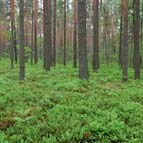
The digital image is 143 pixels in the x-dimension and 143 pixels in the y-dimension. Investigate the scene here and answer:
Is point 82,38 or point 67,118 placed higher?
point 82,38

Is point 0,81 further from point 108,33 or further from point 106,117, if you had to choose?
point 108,33

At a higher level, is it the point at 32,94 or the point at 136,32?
the point at 136,32

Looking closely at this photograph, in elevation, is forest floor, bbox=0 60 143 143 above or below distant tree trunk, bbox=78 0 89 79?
below

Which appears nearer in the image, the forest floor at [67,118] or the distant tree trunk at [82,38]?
the forest floor at [67,118]

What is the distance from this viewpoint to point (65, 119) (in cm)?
734

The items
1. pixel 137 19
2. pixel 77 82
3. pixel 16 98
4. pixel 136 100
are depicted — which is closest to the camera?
pixel 16 98

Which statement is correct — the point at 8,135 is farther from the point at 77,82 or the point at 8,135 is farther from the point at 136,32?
the point at 136,32

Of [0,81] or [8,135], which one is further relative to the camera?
[0,81]

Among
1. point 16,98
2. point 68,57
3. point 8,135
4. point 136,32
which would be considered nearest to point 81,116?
point 8,135

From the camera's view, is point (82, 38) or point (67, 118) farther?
point (82, 38)

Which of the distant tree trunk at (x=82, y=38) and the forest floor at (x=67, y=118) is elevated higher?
the distant tree trunk at (x=82, y=38)

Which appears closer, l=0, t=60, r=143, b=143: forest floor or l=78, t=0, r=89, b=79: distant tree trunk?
l=0, t=60, r=143, b=143: forest floor

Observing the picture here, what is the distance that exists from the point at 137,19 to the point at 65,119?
12.9 m

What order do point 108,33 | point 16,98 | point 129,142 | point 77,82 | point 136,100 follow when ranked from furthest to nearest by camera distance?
point 108,33 → point 77,82 → point 136,100 → point 16,98 → point 129,142
